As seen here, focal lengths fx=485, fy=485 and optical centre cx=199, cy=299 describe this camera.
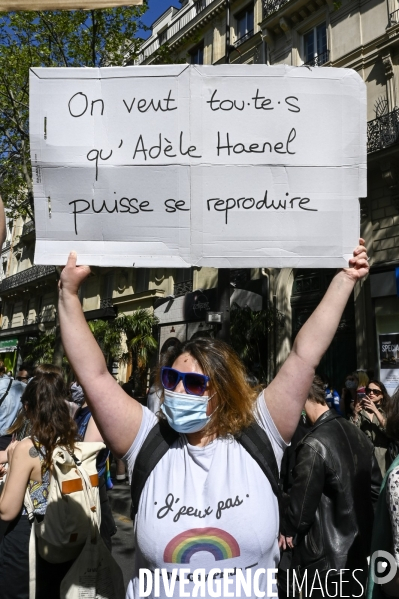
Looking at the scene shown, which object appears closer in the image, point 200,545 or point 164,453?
point 200,545

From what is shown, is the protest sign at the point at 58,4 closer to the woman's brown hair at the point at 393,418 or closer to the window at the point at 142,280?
the woman's brown hair at the point at 393,418

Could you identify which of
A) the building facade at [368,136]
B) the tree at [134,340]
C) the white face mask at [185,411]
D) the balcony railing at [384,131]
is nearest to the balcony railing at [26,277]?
the tree at [134,340]

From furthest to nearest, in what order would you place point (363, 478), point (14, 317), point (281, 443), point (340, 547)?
point (14, 317) < point (363, 478) < point (340, 547) < point (281, 443)

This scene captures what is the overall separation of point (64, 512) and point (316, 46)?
17657 mm

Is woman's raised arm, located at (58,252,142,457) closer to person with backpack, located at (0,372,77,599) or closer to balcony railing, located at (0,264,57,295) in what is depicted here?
person with backpack, located at (0,372,77,599)

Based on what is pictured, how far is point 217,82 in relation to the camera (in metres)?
2.18

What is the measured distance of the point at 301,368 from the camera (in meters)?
→ 1.73

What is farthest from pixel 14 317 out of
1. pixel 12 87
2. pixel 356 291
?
pixel 356 291

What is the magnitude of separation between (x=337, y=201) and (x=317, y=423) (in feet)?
5.31

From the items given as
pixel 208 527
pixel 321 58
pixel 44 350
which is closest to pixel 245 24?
pixel 321 58

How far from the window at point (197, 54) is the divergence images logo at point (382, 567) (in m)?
22.1

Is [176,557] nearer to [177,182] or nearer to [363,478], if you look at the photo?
[177,182]

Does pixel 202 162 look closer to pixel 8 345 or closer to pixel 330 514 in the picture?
pixel 330 514

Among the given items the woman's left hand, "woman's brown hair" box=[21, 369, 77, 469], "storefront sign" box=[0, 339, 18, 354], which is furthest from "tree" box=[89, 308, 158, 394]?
the woman's left hand
